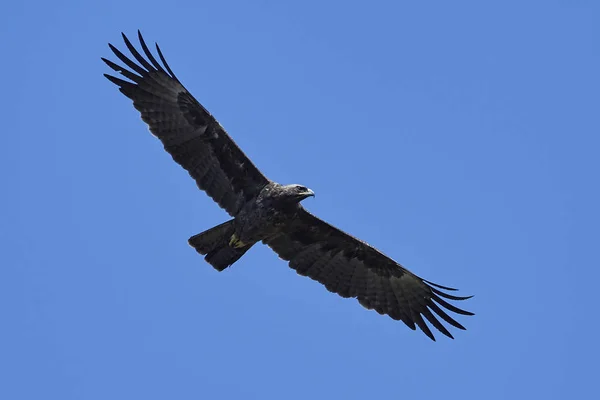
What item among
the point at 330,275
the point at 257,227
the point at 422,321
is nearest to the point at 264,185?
the point at 257,227

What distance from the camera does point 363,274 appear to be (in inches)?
830

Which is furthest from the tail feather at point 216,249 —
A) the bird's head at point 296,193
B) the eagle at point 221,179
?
the bird's head at point 296,193

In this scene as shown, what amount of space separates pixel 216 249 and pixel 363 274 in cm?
268

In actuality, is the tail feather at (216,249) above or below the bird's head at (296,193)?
below

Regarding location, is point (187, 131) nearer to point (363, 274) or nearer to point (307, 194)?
point (307, 194)

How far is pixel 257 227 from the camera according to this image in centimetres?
1970

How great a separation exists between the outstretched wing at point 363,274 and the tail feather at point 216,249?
2.82 feet

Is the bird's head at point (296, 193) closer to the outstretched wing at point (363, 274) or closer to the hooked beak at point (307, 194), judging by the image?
the hooked beak at point (307, 194)

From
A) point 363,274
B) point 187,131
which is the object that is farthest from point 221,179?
point 363,274

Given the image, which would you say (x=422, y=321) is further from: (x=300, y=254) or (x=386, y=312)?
(x=300, y=254)

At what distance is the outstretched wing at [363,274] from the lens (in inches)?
818

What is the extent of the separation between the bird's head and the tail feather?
1255 millimetres

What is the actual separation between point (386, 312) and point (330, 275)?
1.17m

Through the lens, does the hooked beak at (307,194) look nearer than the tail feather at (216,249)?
Yes
